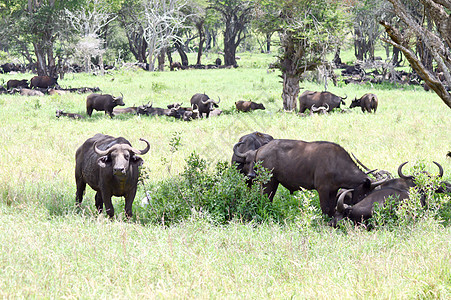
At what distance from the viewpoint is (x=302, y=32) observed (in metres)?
17.4

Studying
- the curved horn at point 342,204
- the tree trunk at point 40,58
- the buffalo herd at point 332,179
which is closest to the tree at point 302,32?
the buffalo herd at point 332,179

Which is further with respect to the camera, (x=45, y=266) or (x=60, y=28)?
(x=60, y=28)

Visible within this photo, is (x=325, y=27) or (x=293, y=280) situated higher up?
(x=325, y=27)

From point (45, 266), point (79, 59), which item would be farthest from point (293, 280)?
point (79, 59)

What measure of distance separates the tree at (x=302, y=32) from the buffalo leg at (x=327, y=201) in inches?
434

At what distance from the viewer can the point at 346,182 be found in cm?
717

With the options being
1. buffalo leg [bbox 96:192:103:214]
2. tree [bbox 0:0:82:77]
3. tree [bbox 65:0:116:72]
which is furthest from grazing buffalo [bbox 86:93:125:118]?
tree [bbox 65:0:116:72]

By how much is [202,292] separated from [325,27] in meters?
15.9

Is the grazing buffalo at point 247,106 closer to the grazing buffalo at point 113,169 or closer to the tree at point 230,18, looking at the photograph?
the grazing buffalo at point 113,169

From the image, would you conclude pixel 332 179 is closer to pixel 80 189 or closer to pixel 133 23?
pixel 80 189

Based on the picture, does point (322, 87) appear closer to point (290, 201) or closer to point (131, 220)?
point (290, 201)

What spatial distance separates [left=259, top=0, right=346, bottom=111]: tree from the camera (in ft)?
57.7

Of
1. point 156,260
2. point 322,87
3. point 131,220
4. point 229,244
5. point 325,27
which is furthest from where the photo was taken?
point 322,87

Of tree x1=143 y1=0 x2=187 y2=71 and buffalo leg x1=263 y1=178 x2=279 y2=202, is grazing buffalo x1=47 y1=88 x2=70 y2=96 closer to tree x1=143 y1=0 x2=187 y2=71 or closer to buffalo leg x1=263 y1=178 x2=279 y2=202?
tree x1=143 y1=0 x2=187 y2=71
